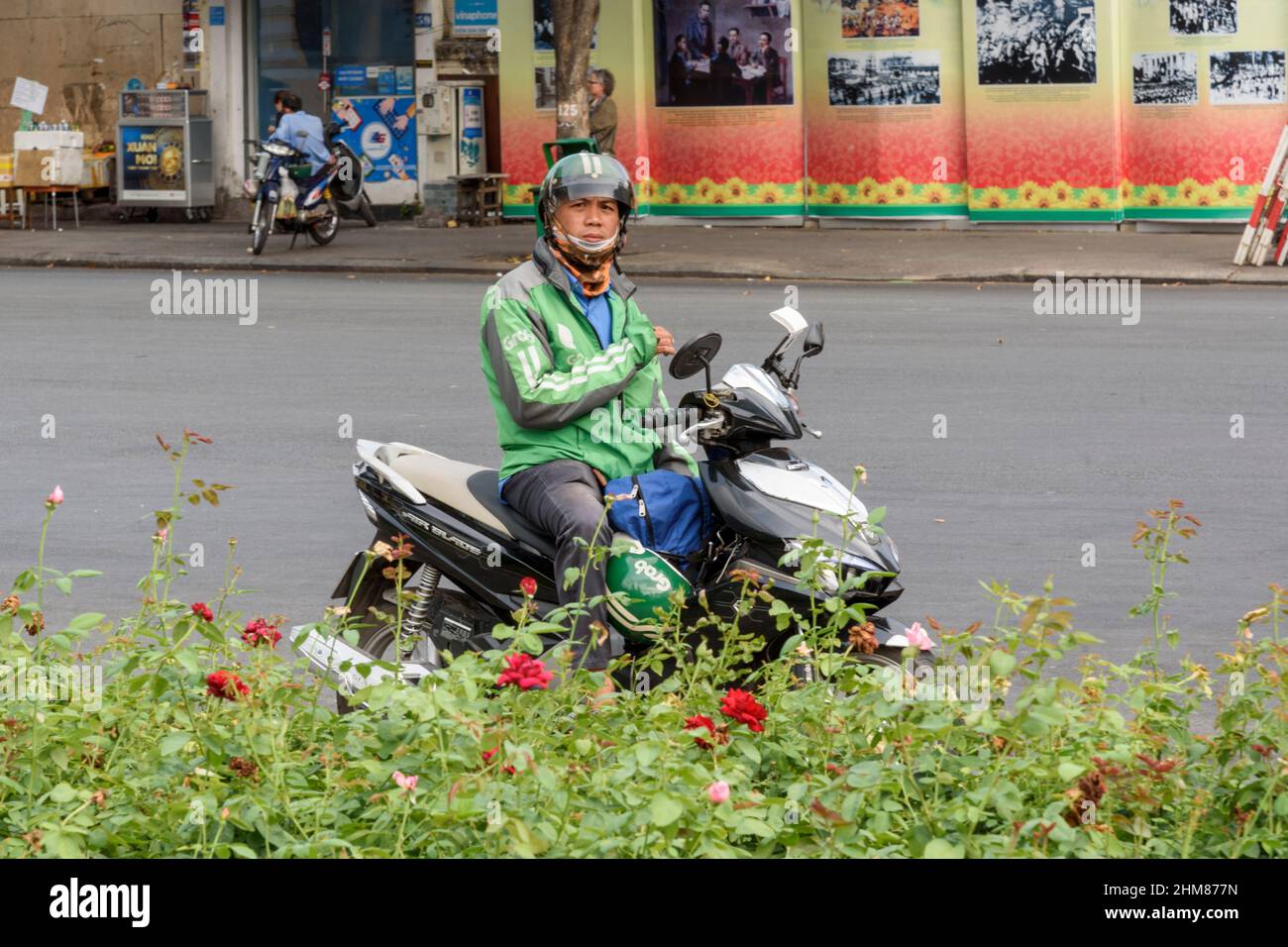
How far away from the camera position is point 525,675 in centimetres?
347

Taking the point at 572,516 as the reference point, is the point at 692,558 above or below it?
below

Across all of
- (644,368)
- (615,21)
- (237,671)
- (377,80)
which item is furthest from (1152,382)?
(377,80)

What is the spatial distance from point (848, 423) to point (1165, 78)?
12427 mm

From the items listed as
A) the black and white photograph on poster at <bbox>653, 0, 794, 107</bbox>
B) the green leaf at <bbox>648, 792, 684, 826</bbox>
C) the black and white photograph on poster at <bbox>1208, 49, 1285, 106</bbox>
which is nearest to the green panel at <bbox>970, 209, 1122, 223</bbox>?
the black and white photograph on poster at <bbox>1208, 49, 1285, 106</bbox>

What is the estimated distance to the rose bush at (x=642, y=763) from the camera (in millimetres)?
3391

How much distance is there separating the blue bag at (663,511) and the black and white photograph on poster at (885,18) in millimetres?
18265

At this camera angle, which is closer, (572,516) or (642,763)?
(642,763)

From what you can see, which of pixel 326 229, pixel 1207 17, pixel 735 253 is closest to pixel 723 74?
pixel 735 253

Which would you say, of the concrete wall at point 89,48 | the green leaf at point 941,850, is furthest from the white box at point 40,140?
the green leaf at point 941,850

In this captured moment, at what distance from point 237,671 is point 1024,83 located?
19.2 meters

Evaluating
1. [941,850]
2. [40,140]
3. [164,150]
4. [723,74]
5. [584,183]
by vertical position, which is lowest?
[941,850]

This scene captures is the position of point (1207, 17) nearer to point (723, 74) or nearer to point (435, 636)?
point (723, 74)

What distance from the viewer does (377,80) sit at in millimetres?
25000
